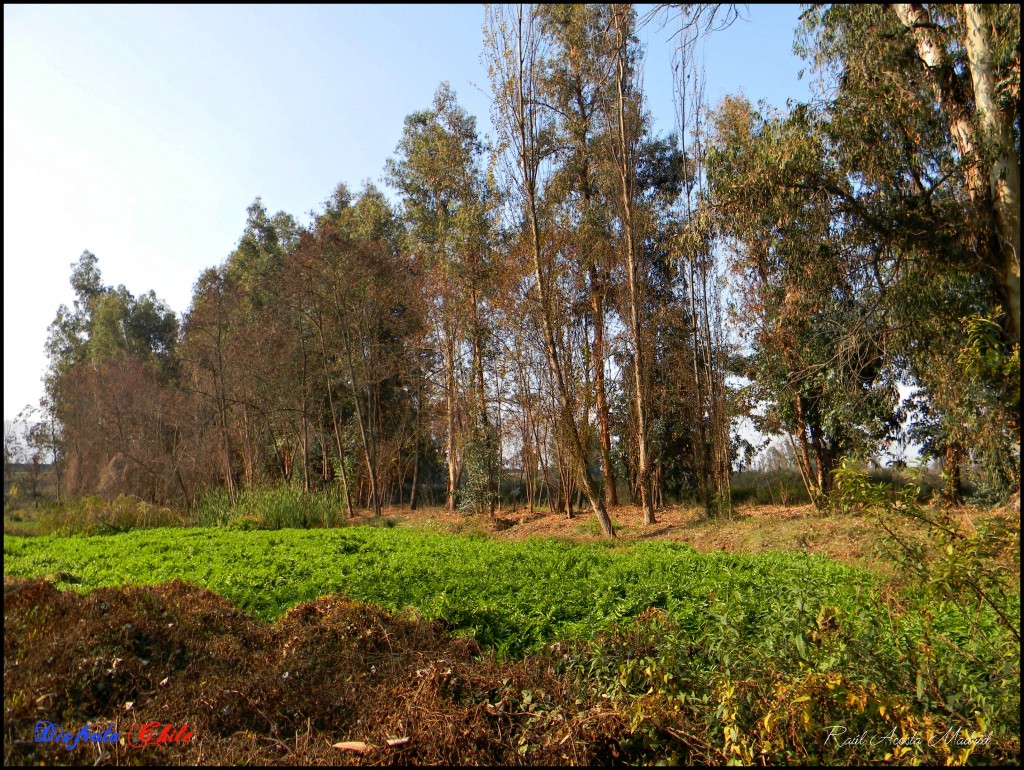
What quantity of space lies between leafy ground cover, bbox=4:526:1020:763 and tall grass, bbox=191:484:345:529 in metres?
4.78

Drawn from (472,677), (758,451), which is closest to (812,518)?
(758,451)

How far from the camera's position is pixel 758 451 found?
47.7ft

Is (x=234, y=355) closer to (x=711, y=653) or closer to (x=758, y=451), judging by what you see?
(x=758, y=451)

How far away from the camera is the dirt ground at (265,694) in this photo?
8.22 ft

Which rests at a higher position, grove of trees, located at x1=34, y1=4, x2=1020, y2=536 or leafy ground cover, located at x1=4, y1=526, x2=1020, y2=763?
grove of trees, located at x1=34, y1=4, x2=1020, y2=536

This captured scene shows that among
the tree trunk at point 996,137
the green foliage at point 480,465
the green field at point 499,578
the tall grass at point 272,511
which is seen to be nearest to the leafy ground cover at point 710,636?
the green field at point 499,578

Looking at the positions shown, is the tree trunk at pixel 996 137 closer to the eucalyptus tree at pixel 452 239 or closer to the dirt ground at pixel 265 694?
the dirt ground at pixel 265 694

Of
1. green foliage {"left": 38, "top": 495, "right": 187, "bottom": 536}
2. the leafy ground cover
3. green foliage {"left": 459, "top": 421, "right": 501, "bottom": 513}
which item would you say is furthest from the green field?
green foliage {"left": 459, "top": 421, "right": 501, "bottom": 513}

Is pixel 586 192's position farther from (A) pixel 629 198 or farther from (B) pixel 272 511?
(B) pixel 272 511

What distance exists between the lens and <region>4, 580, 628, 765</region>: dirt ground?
2506 millimetres

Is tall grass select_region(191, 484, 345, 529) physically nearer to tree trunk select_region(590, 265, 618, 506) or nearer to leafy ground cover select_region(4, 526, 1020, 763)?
leafy ground cover select_region(4, 526, 1020, 763)

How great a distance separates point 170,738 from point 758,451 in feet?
45.8

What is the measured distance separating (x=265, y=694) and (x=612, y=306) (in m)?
13.7

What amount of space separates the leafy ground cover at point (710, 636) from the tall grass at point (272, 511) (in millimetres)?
4781
